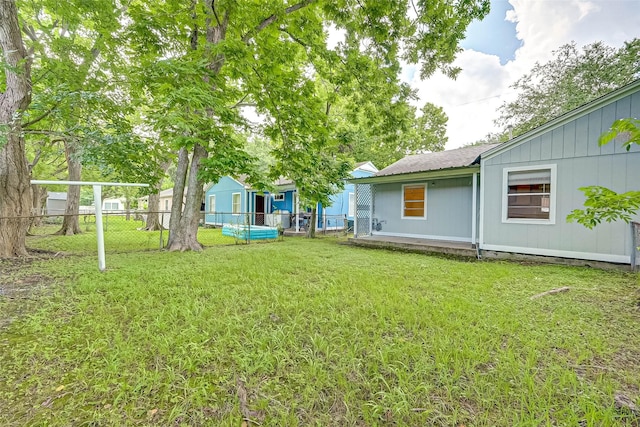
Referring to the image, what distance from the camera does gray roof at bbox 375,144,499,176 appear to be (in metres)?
8.18

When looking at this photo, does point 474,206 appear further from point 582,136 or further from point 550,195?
point 582,136

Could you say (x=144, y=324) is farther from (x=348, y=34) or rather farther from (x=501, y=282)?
(x=348, y=34)

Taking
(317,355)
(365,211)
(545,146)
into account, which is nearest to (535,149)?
(545,146)

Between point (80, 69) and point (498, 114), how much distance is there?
72.9ft

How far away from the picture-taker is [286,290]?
3.89 m

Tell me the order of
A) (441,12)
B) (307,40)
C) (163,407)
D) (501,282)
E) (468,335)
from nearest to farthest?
(163,407), (468,335), (501,282), (441,12), (307,40)

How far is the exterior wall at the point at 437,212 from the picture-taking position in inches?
310

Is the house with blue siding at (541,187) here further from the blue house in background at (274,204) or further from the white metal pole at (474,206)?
the blue house in background at (274,204)

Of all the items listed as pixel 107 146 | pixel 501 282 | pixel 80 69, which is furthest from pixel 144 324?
pixel 80 69

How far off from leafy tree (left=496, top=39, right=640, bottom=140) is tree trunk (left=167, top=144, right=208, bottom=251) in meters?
14.2

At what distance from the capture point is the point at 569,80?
14.7 metres

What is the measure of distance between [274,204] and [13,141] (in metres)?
11.3

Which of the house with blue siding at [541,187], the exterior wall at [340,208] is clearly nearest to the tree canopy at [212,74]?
the house with blue siding at [541,187]

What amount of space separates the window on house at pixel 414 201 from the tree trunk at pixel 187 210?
663cm
